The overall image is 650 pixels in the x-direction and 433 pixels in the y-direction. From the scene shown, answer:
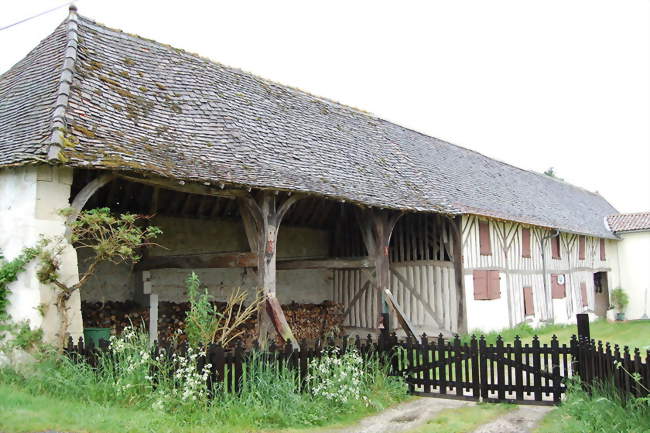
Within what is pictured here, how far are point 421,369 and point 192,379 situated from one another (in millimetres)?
3658

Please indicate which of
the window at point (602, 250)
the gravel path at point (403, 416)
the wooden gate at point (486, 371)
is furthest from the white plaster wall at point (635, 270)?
the gravel path at point (403, 416)

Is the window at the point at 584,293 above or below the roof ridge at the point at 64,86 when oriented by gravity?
below

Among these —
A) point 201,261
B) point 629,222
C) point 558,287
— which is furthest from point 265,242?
point 629,222

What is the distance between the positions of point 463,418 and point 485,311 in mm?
7596

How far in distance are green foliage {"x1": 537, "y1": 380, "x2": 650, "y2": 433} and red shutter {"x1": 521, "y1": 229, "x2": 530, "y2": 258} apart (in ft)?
33.3

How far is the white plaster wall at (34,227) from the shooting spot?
711cm

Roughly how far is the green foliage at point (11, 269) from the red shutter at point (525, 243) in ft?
44.6

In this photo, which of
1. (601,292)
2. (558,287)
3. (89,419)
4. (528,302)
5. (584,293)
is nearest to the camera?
(89,419)

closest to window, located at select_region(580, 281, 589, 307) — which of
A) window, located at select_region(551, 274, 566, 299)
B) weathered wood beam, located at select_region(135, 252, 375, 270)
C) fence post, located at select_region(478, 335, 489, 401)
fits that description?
window, located at select_region(551, 274, 566, 299)

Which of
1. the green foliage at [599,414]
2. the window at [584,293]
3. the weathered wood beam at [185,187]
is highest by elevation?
the weathered wood beam at [185,187]

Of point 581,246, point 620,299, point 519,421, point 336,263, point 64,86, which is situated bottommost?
point 519,421

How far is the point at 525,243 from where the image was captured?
17312 mm

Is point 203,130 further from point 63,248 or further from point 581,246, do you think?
point 581,246

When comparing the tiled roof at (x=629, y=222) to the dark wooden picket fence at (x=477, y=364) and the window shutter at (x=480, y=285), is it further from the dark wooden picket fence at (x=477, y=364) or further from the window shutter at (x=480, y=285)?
the dark wooden picket fence at (x=477, y=364)
